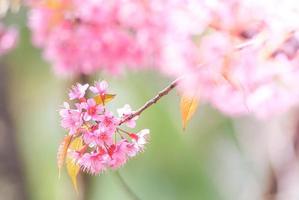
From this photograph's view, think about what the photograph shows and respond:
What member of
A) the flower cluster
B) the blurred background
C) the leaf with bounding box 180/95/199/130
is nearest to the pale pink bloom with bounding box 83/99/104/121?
the flower cluster

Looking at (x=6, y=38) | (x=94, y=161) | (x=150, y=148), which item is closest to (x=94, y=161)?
(x=94, y=161)

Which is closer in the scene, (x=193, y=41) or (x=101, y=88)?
(x=101, y=88)

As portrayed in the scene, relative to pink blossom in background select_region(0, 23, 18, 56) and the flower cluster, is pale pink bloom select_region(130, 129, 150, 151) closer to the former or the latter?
the flower cluster

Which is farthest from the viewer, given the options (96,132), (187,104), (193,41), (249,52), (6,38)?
(6,38)

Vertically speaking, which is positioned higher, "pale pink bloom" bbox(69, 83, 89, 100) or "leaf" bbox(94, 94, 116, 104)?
"pale pink bloom" bbox(69, 83, 89, 100)

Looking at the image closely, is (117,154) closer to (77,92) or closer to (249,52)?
(77,92)

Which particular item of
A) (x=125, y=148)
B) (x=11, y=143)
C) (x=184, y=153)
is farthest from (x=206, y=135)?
(x=125, y=148)
